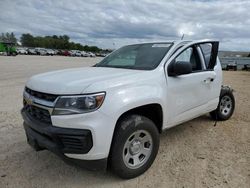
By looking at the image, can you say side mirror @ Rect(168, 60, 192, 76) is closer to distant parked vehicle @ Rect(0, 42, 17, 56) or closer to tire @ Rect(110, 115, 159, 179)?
tire @ Rect(110, 115, 159, 179)

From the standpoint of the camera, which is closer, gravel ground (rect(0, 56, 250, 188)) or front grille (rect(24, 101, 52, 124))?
front grille (rect(24, 101, 52, 124))

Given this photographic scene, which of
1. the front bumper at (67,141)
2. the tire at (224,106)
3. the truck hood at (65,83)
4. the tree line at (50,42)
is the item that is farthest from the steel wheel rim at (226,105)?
the tree line at (50,42)

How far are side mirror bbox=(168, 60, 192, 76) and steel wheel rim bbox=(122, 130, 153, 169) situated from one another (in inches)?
37.5

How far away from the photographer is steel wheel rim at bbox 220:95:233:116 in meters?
5.22

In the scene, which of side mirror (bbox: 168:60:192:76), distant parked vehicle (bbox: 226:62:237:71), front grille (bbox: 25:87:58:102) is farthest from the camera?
distant parked vehicle (bbox: 226:62:237:71)

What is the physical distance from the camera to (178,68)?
10.7 feet

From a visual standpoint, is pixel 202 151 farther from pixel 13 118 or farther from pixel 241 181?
pixel 13 118

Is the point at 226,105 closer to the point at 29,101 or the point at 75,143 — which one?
the point at 75,143

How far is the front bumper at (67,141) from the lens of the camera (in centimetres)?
249

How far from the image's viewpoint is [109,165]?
2869 mm

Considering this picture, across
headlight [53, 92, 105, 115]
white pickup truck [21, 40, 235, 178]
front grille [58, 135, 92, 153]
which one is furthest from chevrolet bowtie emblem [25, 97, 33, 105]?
front grille [58, 135, 92, 153]

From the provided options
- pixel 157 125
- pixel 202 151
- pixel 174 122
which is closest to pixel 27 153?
pixel 157 125

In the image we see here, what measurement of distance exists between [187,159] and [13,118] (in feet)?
12.7

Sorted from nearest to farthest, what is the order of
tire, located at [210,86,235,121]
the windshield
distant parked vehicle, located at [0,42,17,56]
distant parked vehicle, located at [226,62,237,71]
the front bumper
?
the front bumper
the windshield
tire, located at [210,86,235,121]
distant parked vehicle, located at [226,62,237,71]
distant parked vehicle, located at [0,42,17,56]
